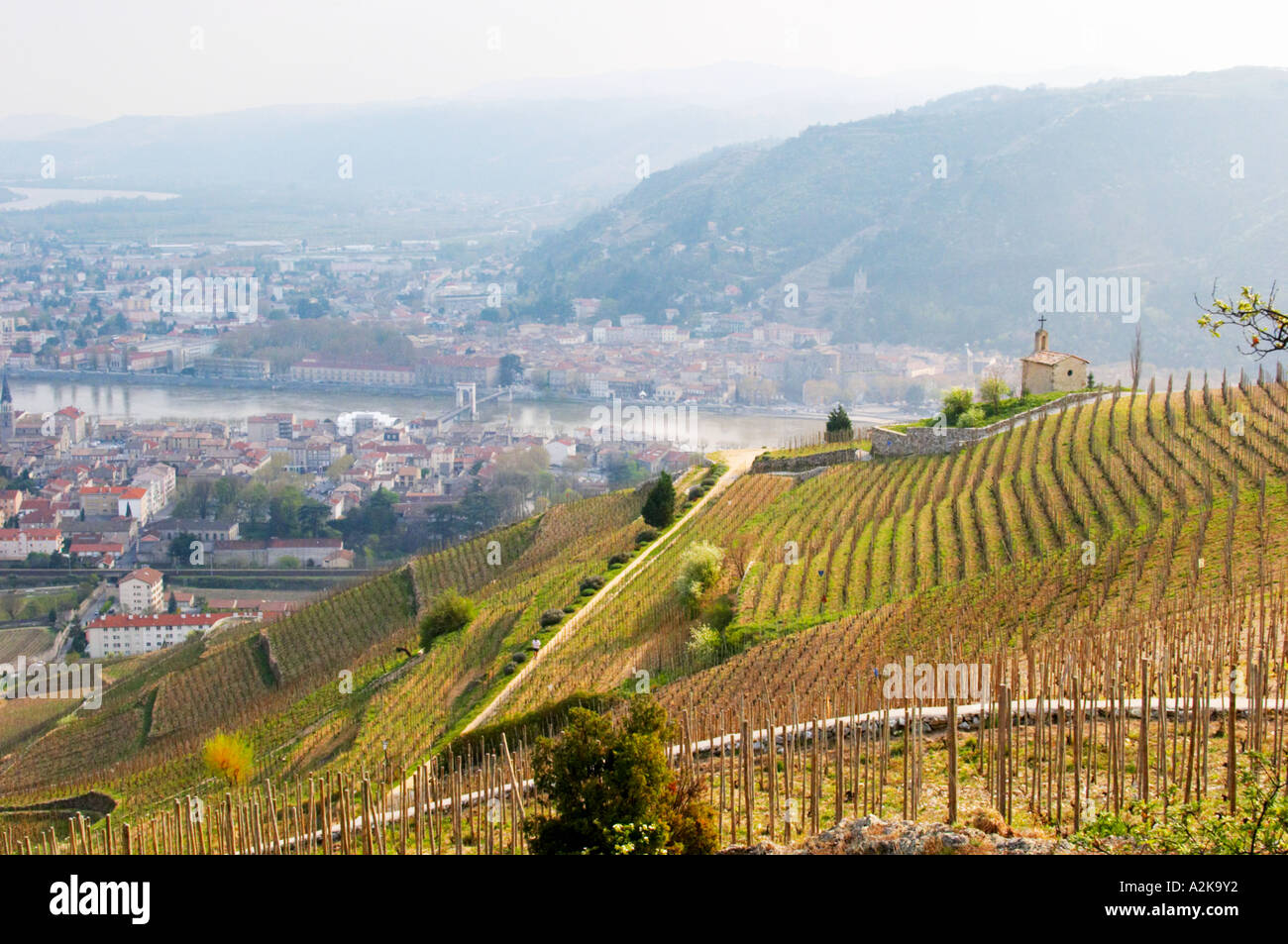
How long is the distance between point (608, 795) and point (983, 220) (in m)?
105

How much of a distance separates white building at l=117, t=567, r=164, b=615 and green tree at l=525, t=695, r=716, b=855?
36.9 m

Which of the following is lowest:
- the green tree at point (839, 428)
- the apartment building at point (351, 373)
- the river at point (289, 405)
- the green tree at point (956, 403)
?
the river at point (289, 405)

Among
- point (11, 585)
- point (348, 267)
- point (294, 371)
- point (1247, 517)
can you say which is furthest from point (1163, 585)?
point (348, 267)

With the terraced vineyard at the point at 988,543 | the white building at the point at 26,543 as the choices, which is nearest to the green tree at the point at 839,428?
the terraced vineyard at the point at 988,543

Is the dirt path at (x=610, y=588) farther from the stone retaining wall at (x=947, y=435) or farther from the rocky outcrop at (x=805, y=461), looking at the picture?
the stone retaining wall at (x=947, y=435)

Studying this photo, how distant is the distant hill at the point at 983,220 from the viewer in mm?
91625

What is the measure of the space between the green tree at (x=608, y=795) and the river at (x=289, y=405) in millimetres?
62524

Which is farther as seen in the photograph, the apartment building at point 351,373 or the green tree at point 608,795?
the apartment building at point 351,373

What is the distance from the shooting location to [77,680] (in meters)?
30.6

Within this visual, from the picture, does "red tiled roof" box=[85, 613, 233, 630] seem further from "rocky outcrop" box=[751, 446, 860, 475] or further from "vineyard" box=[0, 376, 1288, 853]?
"rocky outcrop" box=[751, 446, 860, 475]

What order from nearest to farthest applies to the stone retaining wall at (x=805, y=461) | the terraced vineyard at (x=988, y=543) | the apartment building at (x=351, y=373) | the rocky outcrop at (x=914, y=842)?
the rocky outcrop at (x=914, y=842), the terraced vineyard at (x=988, y=543), the stone retaining wall at (x=805, y=461), the apartment building at (x=351, y=373)

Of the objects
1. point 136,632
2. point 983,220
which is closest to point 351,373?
point 983,220

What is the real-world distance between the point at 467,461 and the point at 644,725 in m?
57.9
